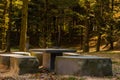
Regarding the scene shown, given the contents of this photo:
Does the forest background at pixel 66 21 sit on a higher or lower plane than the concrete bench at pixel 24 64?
higher

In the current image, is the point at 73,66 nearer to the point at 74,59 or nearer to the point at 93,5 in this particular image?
the point at 74,59

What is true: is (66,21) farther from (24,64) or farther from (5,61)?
(24,64)

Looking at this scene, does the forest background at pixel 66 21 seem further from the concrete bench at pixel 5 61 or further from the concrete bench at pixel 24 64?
the concrete bench at pixel 24 64

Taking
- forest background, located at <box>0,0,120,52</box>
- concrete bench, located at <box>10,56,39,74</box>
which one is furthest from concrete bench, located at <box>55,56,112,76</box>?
forest background, located at <box>0,0,120,52</box>

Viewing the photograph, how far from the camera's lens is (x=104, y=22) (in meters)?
33.5

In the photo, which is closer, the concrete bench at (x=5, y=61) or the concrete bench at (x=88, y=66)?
the concrete bench at (x=88, y=66)

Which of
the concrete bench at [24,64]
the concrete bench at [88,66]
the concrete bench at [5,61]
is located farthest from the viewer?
the concrete bench at [5,61]

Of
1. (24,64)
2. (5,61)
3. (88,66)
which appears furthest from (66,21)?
(88,66)

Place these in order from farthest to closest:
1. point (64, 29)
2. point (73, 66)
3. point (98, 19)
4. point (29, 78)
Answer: point (64, 29) → point (98, 19) → point (73, 66) → point (29, 78)

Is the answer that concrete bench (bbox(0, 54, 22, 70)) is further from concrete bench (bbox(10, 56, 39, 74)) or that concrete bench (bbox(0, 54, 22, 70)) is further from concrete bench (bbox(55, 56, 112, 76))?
concrete bench (bbox(55, 56, 112, 76))

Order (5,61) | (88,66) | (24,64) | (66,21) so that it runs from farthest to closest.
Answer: (66,21) < (5,61) < (24,64) < (88,66)

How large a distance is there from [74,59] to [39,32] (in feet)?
118

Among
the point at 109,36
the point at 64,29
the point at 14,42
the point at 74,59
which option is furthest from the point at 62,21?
the point at 74,59

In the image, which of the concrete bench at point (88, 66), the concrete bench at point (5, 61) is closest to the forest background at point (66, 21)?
the concrete bench at point (5, 61)
